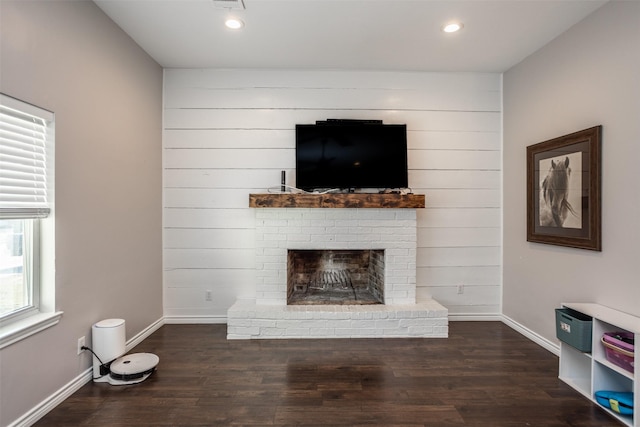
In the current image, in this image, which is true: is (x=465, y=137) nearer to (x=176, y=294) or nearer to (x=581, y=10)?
(x=581, y=10)

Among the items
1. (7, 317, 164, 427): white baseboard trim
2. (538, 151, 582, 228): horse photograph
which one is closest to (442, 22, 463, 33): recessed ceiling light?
(538, 151, 582, 228): horse photograph

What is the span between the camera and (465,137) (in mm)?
3578

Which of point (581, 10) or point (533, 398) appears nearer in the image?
point (533, 398)

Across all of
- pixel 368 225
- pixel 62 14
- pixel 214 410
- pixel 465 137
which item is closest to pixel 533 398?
pixel 368 225

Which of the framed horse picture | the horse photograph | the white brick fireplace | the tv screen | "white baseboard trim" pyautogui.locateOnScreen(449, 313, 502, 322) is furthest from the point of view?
A: "white baseboard trim" pyautogui.locateOnScreen(449, 313, 502, 322)

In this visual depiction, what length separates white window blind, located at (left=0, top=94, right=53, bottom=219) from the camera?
176 centimetres

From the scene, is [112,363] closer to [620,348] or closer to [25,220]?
[25,220]

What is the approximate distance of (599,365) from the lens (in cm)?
213

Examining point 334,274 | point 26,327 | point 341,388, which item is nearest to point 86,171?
point 26,327

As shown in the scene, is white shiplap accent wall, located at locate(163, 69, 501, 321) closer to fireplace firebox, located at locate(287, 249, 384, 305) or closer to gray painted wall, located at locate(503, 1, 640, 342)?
gray painted wall, located at locate(503, 1, 640, 342)

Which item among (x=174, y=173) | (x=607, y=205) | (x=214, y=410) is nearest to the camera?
(x=214, y=410)

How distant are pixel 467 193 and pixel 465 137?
632 mm

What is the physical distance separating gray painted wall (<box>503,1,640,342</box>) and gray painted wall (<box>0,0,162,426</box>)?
3.81 meters

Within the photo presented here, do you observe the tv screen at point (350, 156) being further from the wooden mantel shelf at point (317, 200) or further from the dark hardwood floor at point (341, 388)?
the dark hardwood floor at point (341, 388)
